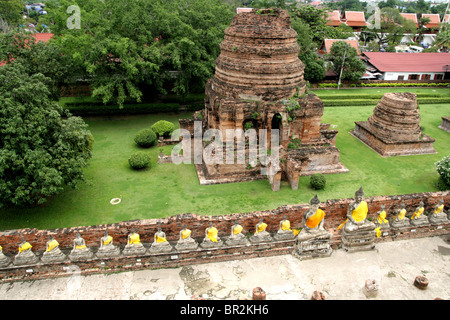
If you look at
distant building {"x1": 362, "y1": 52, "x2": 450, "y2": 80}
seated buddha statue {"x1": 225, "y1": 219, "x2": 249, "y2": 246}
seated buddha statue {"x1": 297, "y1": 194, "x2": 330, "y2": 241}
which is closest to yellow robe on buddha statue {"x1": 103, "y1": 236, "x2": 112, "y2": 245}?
seated buddha statue {"x1": 225, "y1": 219, "x2": 249, "y2": 246}

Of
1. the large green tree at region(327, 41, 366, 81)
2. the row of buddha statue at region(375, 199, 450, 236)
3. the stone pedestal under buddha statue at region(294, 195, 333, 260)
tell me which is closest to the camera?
the stone pedestal under buddha statue at region(294, 195, 333, 260)

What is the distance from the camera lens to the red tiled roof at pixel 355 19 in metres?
62.1

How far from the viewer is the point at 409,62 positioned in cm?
3547

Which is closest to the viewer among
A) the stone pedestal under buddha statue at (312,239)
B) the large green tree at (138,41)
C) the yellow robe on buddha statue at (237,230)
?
the stone pedestal under buddha statue at (312,239)

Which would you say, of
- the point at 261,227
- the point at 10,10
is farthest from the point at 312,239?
the point at 10,10

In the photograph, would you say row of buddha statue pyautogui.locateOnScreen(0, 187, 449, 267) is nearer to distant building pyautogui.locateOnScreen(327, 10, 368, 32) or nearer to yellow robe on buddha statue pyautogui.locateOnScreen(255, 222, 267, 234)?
yellow robe on buddha statue pyautogui.locateOnScreen(255, 222, 267, 234)

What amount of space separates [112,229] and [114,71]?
47.1ft

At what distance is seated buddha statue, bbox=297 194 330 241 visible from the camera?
10.1 metres

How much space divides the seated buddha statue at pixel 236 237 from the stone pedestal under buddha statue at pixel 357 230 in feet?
10.8

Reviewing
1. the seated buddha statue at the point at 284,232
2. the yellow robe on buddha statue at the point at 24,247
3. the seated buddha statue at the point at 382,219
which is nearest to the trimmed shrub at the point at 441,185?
the seated buddha statue at the point at 382,219

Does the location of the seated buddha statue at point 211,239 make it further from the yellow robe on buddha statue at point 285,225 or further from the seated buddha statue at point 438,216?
the seated buddha statue at point 438,216

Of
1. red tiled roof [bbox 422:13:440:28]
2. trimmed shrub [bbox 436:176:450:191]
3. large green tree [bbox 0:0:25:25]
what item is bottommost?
trimmed shrub [bbox 436:176:450:191]

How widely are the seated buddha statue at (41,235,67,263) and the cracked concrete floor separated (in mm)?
612

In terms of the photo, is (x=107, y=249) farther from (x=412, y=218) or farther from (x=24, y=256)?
(x=412, y=218)
